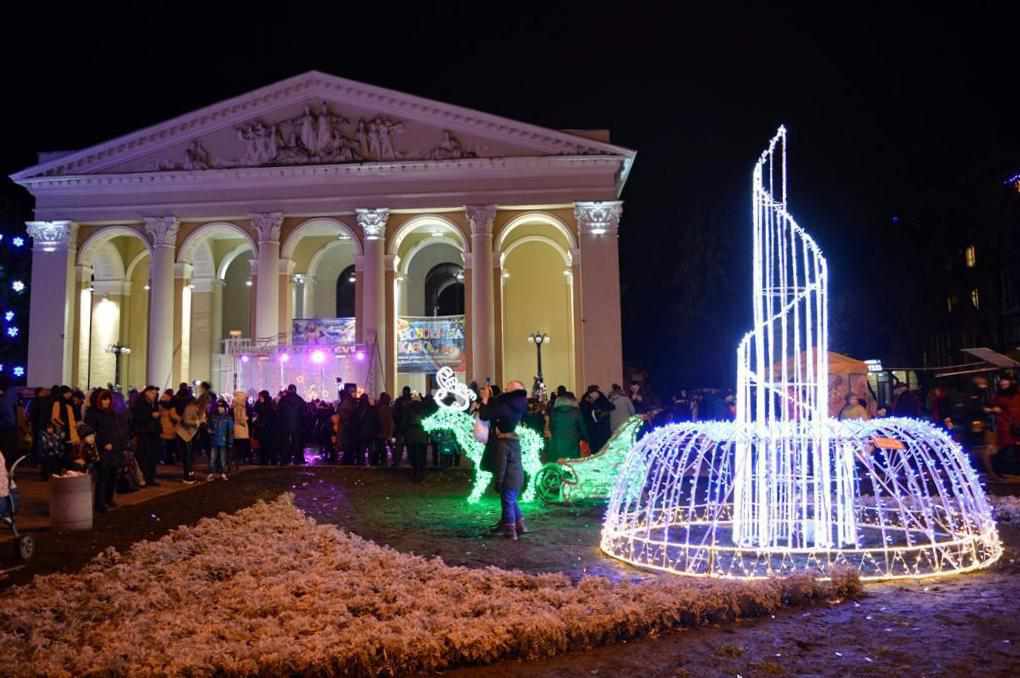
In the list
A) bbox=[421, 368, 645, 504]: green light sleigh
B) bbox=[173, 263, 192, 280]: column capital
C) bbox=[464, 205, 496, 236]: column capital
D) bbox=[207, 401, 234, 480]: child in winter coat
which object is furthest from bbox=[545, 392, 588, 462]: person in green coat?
bbox=[173, 263, 192, 280]: column capital

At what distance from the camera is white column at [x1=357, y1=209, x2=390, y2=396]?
104 feet

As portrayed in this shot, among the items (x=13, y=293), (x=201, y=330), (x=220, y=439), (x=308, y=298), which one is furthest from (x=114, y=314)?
(x=220, y=439)

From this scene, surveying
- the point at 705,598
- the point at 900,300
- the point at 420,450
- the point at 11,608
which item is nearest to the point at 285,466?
the point at 420,450

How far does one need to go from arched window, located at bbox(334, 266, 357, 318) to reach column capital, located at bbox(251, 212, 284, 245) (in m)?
6.63

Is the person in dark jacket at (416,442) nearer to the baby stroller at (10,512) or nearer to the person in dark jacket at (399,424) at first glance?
the person in dark jacket at (399,424)

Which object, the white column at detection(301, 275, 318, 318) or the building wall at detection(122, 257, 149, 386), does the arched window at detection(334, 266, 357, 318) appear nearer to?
the white column at detection(301, 275, 318, 318)

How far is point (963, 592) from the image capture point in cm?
702

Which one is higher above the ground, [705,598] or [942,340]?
[942,340]

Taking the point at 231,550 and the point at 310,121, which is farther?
the point at 310,121

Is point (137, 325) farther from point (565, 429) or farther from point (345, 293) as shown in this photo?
point (565, 429)

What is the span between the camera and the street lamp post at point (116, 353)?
3447 cm

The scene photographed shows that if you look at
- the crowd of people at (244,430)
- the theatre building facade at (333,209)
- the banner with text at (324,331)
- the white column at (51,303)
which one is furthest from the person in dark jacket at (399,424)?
the white column at (51,303)

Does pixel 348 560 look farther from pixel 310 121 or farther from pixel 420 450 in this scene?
pixel 310 121

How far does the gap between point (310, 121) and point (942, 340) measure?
35.2 meters
